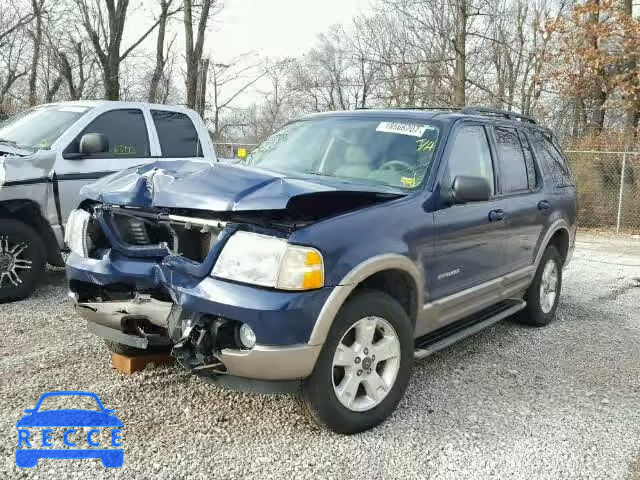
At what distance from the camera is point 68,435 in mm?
3150

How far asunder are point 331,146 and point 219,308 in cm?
196

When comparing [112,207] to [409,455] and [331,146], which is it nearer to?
[331,146]

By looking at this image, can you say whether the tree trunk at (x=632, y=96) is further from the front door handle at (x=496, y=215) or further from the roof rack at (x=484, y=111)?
the front door handle at (x=496, y=215)

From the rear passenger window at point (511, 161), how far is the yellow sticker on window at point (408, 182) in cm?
121

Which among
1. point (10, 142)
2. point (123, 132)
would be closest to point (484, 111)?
point (123, 132)

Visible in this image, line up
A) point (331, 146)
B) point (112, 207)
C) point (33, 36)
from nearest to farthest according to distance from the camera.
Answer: point (112, 207)
point (331, 146)
point (33, 36)

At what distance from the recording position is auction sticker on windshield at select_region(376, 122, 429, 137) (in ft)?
13.8

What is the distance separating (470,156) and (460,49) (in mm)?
15472

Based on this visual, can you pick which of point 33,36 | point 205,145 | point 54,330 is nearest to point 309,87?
point 33,36

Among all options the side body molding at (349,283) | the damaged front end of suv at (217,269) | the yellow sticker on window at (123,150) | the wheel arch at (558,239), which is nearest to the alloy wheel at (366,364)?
the side body molding at (349,283)

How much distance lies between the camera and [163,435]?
3193 mm

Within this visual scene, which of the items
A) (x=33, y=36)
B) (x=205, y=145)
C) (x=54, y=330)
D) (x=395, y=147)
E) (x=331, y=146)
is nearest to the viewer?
(x=395, y=147)

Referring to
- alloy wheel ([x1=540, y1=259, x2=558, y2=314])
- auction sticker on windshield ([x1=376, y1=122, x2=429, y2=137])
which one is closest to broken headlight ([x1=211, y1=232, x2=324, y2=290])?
auction sticker on windshield ([x1=376, y1=122, x2=429, y2=137])

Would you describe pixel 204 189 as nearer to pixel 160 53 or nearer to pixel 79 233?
pixel 79 233
